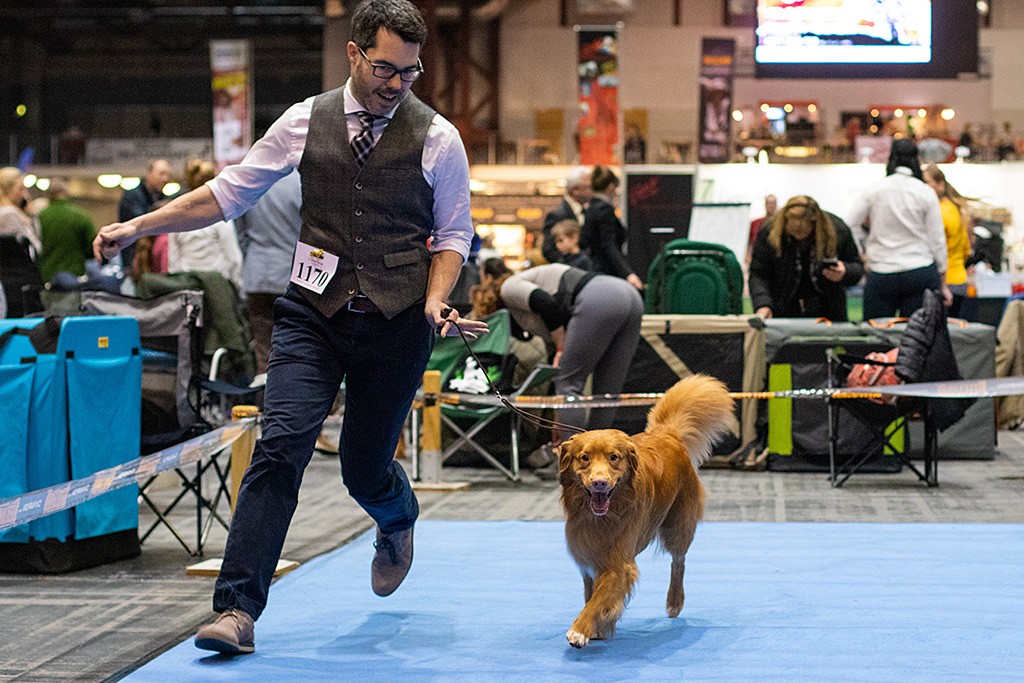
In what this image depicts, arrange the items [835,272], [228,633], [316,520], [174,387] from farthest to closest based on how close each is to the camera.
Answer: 1. [835,272]
2. [316,520]
3. [174,387]
4. [228,633]

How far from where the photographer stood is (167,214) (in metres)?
3.47

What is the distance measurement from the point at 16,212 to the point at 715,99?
13597mm

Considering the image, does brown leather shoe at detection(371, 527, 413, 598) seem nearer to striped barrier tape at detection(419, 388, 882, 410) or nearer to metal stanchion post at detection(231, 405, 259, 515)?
metal stanchion post at detection(231, 405, 259, 515)

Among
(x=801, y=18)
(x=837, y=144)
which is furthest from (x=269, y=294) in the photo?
(x=837, y=144)

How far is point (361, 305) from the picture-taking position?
3.52m

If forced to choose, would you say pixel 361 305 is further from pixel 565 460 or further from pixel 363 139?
pixel 565 460

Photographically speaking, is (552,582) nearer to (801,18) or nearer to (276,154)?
(276,154)

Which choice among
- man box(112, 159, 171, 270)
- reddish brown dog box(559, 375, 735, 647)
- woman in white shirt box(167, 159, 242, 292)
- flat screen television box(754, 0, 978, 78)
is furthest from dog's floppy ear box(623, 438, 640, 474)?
flat screen television box(754, 0, 978, 78)

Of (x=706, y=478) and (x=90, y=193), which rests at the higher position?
(x=90, y=193)

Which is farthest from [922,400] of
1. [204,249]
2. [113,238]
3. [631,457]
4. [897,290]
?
[113,238]

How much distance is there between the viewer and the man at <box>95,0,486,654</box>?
3453mm

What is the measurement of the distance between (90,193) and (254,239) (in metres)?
19.5

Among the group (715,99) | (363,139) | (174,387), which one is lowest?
(174,387)

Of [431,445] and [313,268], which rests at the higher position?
[313,268]
